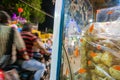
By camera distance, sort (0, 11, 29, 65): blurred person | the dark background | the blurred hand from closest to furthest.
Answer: (0, 11, 29, 65): blurred person < the blurred hand < the dark background

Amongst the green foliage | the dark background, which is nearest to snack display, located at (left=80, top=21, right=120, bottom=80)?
the green foliage

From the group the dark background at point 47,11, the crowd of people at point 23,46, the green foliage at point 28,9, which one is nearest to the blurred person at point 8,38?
the crowd of people at point 23,46

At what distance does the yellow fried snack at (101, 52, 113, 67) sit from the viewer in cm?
54

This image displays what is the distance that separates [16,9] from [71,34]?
243 cm

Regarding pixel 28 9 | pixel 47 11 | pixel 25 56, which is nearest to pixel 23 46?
pixel 25 56

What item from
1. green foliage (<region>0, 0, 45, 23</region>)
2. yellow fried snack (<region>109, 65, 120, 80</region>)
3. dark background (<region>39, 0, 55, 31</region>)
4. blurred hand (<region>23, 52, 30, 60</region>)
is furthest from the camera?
dark background (<region>39, 0, 55, 31</region>)

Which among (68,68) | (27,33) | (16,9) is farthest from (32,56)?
(68,68)

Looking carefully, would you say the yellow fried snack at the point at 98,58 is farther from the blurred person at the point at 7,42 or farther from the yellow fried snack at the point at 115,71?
the blurred person at the point at 7,42

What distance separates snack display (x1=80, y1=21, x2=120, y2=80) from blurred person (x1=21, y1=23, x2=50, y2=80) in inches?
80.1

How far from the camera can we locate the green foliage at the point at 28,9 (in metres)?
2.92

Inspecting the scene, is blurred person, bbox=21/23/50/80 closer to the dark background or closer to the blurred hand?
the blurred hand

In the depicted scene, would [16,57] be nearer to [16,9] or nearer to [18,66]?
[18,66]

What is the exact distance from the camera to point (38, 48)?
2736 millimetres

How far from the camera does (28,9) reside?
9.92 ft
